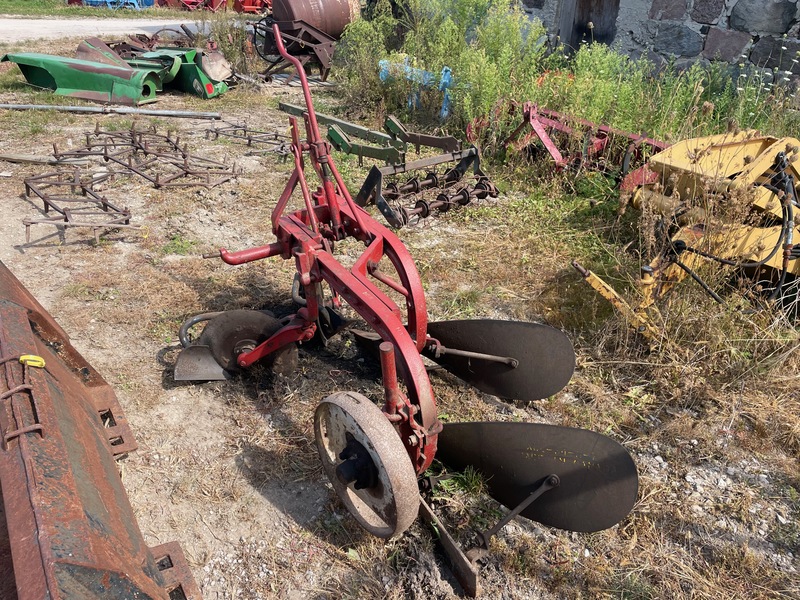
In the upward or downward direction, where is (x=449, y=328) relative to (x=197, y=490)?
upward

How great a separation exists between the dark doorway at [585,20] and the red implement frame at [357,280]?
6.64 meters

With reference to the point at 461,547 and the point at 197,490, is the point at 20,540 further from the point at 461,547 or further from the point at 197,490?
the point at 461,547

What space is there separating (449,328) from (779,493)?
5.79 feet

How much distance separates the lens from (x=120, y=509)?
1896 millimetres

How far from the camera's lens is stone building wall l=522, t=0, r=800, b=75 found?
602 centimetres

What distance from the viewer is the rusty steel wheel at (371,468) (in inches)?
83.8

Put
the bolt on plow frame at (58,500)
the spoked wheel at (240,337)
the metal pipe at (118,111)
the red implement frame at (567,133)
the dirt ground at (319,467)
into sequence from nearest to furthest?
the bolt on plow frame at (58,500), the dirt ground at (319,467), the spoked wheel at (240,337), the red implement frame at (567,133), the metal pipe at (118,111)

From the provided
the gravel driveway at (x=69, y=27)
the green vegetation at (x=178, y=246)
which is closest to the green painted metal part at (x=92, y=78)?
the green vegetation at (x=178, y=246)

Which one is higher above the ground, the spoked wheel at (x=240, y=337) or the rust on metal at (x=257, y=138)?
the rust on metal at (x=257, y=138)

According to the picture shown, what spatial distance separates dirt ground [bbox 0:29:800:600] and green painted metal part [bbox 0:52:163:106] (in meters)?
4.76

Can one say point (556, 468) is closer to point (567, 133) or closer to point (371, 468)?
point (371, 468)

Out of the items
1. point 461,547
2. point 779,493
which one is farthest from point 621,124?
point 461,547

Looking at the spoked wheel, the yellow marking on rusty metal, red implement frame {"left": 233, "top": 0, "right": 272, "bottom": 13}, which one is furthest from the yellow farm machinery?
red implement frame {"left": 233, "top": 0, "right": 272, "bottom": 13}

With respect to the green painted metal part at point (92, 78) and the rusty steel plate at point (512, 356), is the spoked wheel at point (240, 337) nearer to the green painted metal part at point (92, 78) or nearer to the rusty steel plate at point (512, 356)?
the rusty steel plate at point (512, 356)
